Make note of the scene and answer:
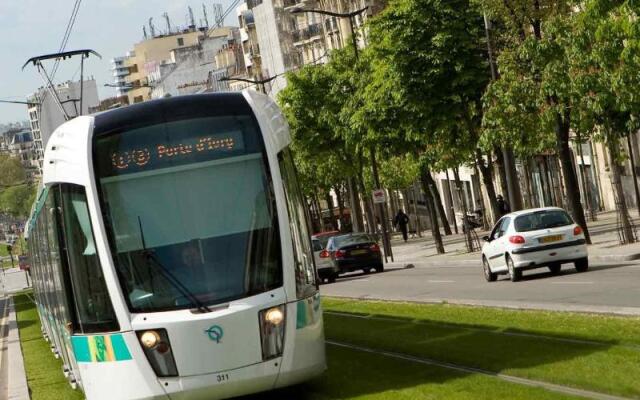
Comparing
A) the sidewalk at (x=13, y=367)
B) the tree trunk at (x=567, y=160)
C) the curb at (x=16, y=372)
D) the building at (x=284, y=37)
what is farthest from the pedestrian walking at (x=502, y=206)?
the building at (x=284, y=37)

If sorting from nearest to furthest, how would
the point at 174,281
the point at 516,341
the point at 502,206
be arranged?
1. the point at 174,281
2. the point at 516,341
3. the point at 502,206

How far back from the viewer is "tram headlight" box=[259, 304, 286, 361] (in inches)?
632

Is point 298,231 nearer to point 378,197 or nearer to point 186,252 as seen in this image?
point 186,252

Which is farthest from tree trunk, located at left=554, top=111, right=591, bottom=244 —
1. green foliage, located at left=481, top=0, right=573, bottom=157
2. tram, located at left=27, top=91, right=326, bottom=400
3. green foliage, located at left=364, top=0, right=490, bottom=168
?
tram, located at left=27, top=91, right=326, bottom=400

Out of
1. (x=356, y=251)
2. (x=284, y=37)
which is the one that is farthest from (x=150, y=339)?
(x=284, y=37)

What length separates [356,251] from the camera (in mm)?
53688

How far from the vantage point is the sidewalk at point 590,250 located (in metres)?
36.8

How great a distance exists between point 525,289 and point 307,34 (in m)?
113

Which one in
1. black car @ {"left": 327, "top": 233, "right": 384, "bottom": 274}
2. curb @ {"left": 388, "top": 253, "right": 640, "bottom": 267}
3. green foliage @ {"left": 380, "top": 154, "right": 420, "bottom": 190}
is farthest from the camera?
green foliage @ {"left": 380, "top": 154, "right": 420, "bottom": 190}

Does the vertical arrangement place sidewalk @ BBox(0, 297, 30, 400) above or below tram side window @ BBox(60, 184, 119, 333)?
below

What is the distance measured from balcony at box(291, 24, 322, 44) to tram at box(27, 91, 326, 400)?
12146 cm

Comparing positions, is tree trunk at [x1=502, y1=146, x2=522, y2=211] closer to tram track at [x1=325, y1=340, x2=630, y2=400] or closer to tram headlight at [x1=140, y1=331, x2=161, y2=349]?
tram track at [x1=325, y1=340, x2=630, y2=400]

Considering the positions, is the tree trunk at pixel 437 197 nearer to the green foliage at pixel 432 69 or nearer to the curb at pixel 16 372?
the green foliage at pixel 432 69

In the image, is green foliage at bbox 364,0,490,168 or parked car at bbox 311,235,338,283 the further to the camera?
parked car at bbox 311,235,338,283
